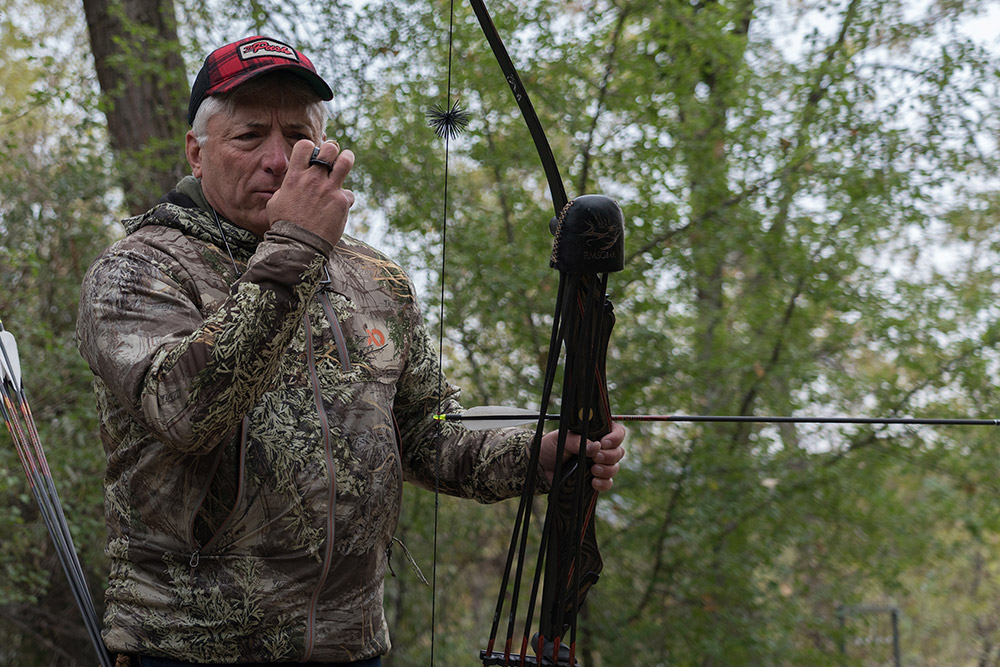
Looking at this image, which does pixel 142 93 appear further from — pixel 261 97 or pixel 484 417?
pixel 484 417

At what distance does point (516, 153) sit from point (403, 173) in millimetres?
545

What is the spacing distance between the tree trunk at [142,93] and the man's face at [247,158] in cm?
297

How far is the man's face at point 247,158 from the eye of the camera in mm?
1513

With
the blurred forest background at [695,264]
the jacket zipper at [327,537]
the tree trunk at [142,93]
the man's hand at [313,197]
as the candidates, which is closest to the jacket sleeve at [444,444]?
the jacket zipper at [327,537]

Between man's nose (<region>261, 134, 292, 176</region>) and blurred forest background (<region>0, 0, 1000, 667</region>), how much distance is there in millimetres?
2691

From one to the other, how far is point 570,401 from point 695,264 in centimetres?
294

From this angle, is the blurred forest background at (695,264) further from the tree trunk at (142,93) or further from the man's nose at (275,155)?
the man's nose at (275,155)

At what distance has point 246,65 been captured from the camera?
4.87ft

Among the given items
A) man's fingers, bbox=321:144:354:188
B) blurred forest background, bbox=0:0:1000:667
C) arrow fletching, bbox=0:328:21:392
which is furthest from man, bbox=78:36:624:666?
blurred forest background, bbox=0:0:1000:667

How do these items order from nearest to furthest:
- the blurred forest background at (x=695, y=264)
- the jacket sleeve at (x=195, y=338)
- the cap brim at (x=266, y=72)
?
the jacket sleeve at (x=195, y=338)
the cap brim at (x=266, y=72)
the blurred forest background at (x=695, y=264)

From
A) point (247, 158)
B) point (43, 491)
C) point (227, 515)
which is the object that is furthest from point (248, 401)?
point (43, 491)

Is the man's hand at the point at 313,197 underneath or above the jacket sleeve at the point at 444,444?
above

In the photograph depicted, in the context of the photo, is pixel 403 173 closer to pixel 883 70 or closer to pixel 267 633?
pixel 883 70

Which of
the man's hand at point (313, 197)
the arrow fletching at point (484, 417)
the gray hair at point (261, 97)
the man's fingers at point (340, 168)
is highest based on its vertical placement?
the gray hair at point (261, 97)
